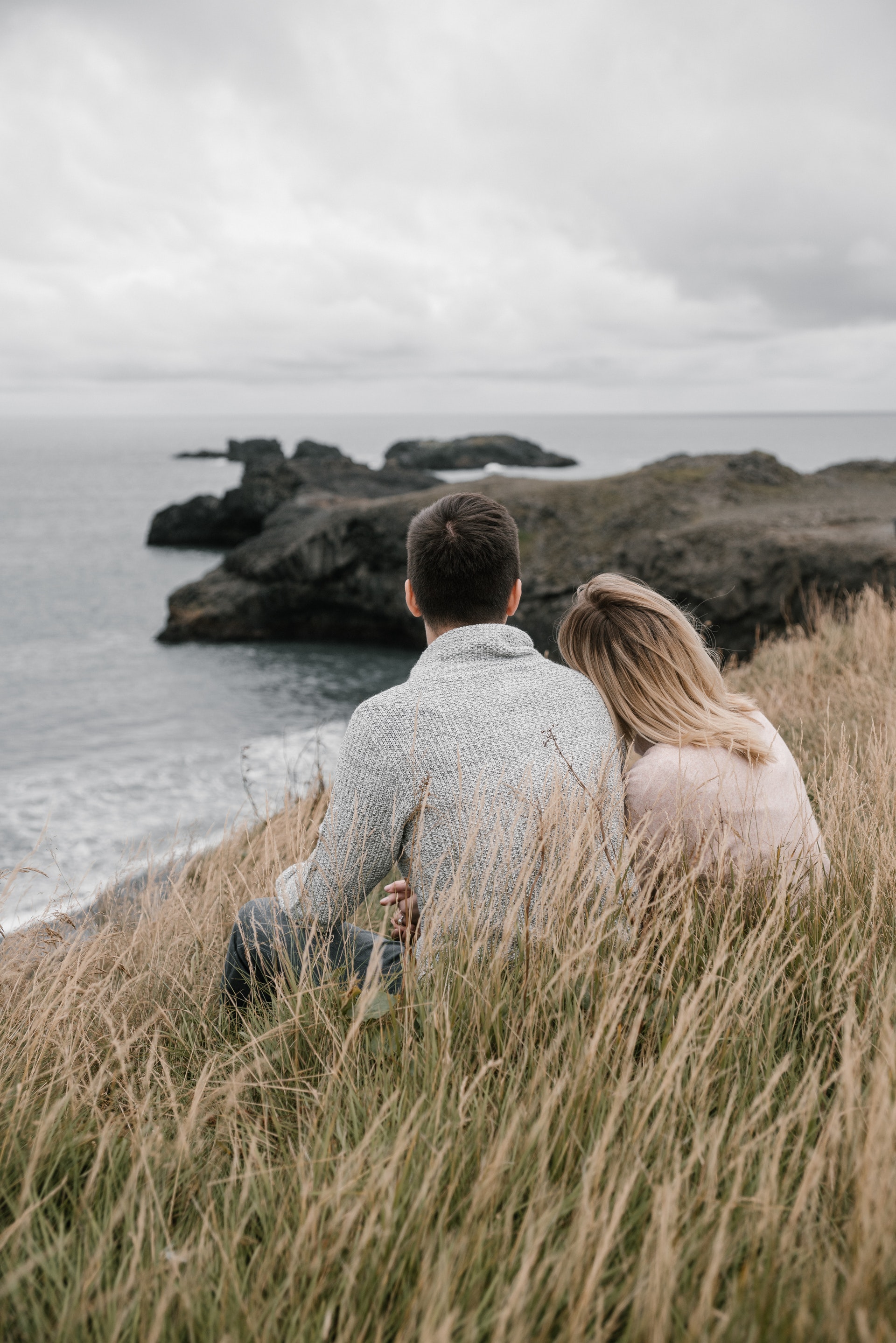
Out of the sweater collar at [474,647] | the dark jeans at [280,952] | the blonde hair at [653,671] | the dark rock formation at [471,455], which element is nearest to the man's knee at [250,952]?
the dark jeans at [280,952]

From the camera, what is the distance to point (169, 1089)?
198 centimetres

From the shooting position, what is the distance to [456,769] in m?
2.32

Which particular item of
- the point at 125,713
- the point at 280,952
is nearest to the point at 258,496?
the point at 125,713

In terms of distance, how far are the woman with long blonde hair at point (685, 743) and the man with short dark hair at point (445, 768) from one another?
0.71 feet

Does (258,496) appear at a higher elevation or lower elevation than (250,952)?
higher

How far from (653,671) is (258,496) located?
39.0 meters

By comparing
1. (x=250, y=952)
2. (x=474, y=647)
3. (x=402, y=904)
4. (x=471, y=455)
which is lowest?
(x=250, y=952)

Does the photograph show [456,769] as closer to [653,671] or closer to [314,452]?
[653,671]

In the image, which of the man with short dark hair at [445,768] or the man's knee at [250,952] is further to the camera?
the man's knee at [250,952]

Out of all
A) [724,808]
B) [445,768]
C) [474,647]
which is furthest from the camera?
[724,808]

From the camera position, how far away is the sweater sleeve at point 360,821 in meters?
2.32

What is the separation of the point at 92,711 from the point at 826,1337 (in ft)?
56.6

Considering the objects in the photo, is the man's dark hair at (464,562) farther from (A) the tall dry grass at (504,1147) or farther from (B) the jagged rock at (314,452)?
(B) the jagged rock at (314,452)

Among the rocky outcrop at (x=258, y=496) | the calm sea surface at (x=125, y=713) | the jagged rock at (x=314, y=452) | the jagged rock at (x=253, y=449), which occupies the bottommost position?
the calm sea surface at (x=125, y=713)
